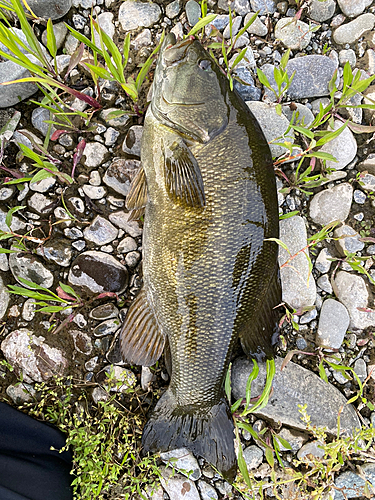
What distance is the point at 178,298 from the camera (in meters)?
2.23

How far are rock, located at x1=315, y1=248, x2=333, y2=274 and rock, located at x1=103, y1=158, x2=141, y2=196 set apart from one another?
1.56 meters

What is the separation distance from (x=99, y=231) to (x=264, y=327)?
1380 millimetres

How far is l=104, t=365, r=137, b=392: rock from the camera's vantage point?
8.44 feet

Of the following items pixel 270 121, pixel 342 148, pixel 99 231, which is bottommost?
pixel 99 231

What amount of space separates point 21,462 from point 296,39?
3690 millimetres

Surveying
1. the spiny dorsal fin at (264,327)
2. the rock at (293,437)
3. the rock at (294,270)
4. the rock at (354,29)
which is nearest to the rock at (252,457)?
the rock at (293,437)

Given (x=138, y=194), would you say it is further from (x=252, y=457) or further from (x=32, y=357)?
(x=252, y=457)

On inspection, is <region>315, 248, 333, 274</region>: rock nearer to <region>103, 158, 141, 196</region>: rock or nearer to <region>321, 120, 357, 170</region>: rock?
<region>321, 120, 357, 170</region>: rock

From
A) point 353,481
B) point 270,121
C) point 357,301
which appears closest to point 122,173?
point 270,121

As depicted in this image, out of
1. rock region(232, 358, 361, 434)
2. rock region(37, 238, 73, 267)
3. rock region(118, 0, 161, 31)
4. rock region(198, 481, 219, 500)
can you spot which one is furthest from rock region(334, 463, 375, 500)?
rock region(118, 0, 161, 31)

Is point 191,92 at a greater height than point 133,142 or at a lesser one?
greater

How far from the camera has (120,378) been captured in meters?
2.61

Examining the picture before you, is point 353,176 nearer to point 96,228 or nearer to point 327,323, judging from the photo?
point 327,323

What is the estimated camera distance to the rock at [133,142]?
8.52 feet
